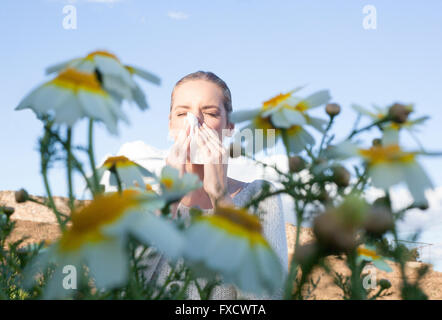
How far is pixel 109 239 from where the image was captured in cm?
25

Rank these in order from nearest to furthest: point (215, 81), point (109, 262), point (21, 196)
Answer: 1. point (109, 262)
2. point (21, 196)
3. point (215, 81)

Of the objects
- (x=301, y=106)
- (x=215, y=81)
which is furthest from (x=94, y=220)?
(x=215, y=81)

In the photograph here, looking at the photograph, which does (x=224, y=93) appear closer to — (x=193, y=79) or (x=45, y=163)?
(x=193, y=79)

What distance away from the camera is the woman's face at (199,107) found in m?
1.54

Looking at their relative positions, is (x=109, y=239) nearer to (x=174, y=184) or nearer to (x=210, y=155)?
(x=174, y=184)

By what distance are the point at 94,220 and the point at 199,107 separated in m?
1.35

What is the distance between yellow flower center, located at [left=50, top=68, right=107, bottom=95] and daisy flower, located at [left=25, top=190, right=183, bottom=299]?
0.10 m

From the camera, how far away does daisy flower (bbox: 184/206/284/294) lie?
0.24 m

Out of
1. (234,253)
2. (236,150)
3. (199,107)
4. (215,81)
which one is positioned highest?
(215,81)

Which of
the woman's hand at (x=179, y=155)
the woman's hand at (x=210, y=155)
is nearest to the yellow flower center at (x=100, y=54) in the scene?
the woman's hand at (x=179, y=155)

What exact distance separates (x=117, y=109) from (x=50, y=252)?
111 millimetres

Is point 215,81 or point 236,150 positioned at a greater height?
point 215,81

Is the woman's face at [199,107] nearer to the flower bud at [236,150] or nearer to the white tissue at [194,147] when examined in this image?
the white tissue at [194,147]
